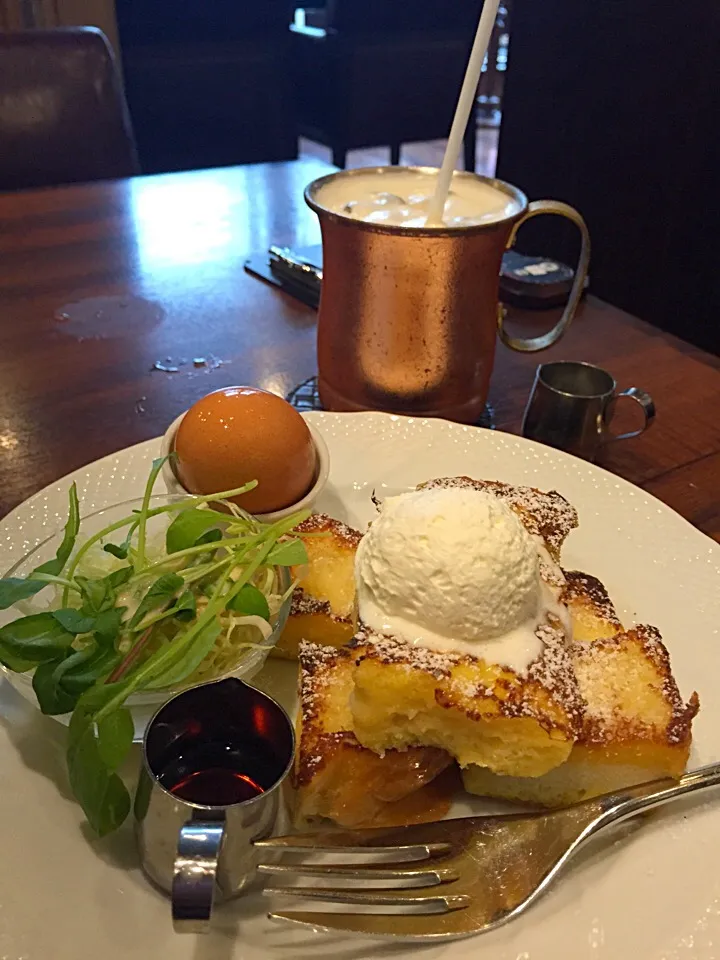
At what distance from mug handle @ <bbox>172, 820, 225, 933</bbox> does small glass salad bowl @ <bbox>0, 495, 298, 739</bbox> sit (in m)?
0.25

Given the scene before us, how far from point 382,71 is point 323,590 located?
5.55m

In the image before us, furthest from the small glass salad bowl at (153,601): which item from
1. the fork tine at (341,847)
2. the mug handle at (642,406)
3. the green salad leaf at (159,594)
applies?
the mug handle at (642,406)

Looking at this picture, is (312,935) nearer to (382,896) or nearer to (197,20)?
(382,896)

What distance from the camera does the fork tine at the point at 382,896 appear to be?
85 cm

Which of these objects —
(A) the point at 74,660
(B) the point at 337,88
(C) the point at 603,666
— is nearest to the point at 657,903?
(C) the point at 603,666

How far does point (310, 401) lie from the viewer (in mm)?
1753

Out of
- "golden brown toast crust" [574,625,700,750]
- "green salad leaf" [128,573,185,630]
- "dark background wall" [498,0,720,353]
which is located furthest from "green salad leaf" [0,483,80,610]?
"dark background wall" [498,0,720,353]

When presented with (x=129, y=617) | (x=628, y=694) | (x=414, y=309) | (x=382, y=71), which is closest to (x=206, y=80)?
(x=382, y=71)

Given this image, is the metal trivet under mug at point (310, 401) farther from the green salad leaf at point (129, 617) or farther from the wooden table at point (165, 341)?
the green salad leaf at point (129, 617)

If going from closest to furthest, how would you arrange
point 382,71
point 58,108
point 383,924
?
1. point 383,924
2. point 58,108
3. point 382,71

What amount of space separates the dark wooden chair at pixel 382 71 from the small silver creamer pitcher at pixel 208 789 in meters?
5.42

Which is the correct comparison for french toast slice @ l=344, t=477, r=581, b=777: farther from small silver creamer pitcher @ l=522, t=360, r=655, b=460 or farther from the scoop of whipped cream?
small silver creamer pitcher @ l=522, t=360, r=655, b=460

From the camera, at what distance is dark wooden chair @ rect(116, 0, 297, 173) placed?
16.9ft

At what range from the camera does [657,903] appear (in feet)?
2.99
